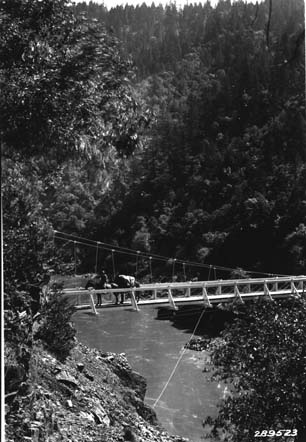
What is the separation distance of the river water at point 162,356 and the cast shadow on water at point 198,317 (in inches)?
0.7

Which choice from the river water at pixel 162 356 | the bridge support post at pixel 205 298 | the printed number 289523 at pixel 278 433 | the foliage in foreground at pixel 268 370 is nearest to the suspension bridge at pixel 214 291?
the bridge support post at pixel 205 298

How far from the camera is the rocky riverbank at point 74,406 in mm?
1803

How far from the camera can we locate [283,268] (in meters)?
4.29

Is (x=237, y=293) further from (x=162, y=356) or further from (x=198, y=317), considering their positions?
(x=162, y=356)

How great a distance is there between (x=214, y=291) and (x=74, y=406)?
2212mm

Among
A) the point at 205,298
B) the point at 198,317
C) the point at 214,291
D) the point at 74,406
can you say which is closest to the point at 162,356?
the point at 198,317

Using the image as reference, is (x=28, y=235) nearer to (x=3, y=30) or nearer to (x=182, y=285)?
(x=3, y=30)

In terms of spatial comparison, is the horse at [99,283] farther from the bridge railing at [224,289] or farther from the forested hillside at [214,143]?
the bridge railing at [224,289]

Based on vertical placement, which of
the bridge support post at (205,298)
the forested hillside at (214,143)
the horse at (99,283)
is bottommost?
the bridge support post at (205,298)

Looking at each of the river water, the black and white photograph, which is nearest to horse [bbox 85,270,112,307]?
the black and white photograph

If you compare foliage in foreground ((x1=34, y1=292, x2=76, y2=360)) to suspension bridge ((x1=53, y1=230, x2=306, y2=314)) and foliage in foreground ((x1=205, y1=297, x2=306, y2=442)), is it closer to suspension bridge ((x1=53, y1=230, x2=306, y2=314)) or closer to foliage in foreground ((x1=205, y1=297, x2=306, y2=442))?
suspension bridge ((x1=53, y1=230, x2=306, y2=314))

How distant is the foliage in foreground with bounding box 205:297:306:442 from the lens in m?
2.56

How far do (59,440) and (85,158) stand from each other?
1011 mm

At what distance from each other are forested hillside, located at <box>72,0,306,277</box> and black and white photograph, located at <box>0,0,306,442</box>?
15 mm
